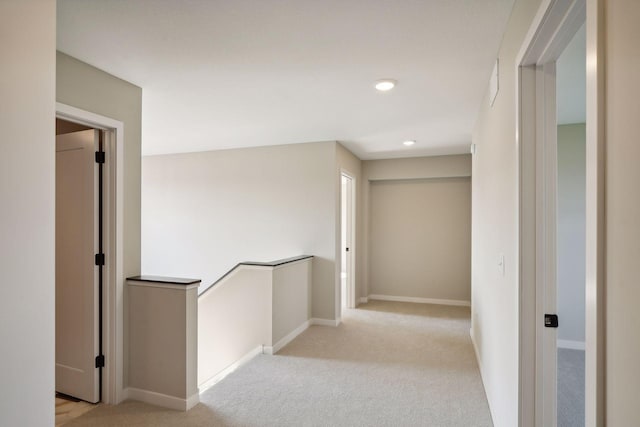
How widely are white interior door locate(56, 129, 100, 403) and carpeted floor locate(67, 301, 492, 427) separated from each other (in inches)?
15.9

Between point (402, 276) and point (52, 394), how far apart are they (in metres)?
5.07

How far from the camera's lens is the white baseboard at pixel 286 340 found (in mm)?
3504

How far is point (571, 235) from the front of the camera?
3.64 meters

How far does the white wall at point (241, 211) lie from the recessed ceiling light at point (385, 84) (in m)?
1.78

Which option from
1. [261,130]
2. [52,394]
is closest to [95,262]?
[52,394]

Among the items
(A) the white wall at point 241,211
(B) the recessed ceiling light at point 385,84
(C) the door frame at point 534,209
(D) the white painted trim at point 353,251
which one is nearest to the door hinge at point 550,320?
(C) the door frame at point 534,209

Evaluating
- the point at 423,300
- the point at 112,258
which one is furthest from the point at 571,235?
the point at 112,258

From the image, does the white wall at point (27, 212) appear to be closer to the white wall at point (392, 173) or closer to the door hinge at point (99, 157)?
the door hinge at point (99, 157)

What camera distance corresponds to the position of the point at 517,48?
1584 millimetres

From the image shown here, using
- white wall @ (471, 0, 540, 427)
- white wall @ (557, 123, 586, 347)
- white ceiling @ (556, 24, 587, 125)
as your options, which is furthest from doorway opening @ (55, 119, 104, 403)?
white wall @ (557, 123, 586, 347)

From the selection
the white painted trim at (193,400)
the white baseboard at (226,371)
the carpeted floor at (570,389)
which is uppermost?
the white painted trim at (193,400)

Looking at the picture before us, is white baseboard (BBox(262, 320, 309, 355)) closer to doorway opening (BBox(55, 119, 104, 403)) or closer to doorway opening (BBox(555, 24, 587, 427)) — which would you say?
doorway opening (BBox(55, 119, 104, 403))

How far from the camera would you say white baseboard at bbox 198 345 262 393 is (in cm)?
287
